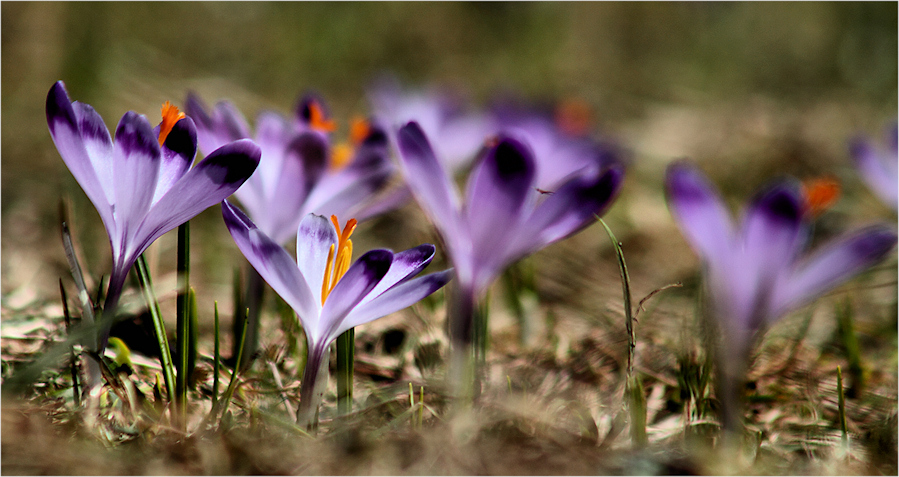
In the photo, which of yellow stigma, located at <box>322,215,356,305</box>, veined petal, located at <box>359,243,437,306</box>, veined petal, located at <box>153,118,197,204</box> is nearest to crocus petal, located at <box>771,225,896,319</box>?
veined petal, located at <box>359,243,437,306</box>

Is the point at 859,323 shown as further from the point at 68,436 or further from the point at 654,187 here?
the point at 68,436

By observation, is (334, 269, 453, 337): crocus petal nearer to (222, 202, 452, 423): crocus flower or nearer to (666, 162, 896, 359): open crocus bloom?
(222, 202, 452, 423): crocus flower

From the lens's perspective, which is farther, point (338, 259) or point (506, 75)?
point (506, 75)

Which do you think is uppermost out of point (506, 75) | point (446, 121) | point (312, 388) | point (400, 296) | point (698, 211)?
point (506, 75)

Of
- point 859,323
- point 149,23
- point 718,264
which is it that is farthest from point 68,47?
point 859,323

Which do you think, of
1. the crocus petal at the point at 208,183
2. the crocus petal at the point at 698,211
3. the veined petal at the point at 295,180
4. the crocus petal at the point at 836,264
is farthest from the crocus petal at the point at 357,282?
the crocus petal at the point at 836,264

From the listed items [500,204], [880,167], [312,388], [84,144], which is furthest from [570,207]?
[880,167]

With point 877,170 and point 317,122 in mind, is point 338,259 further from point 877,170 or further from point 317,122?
point 877,170

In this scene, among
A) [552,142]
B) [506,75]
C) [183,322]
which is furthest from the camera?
[506,75]
